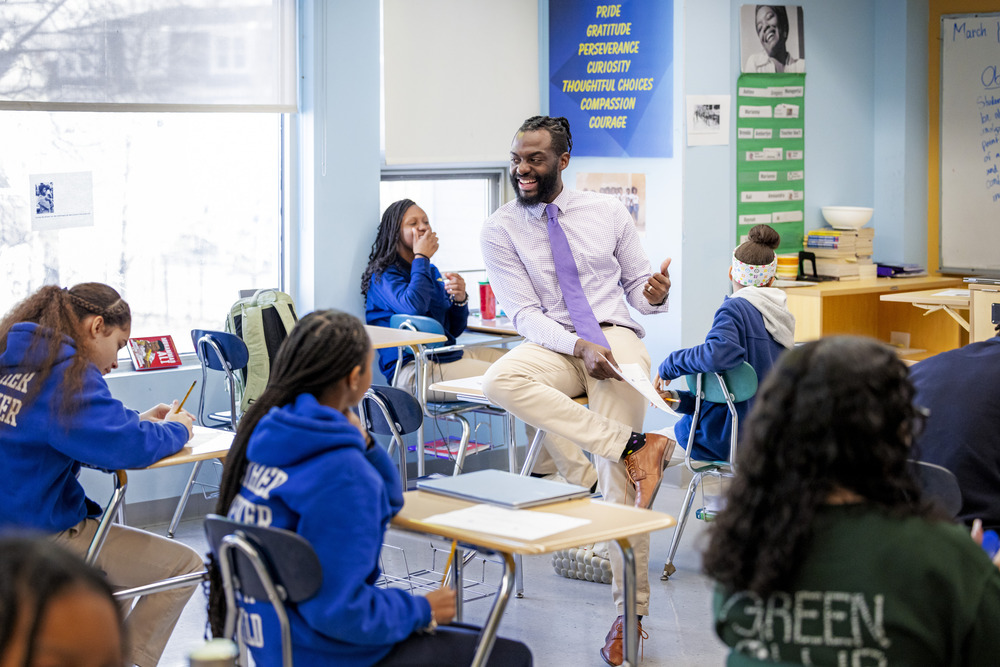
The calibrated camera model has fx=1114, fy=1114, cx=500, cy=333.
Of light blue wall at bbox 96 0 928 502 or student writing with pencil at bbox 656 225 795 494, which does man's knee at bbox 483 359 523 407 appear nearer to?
student writing with pencil at bbox 656 225 795 494

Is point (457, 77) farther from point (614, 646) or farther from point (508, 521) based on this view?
point (508, 521)

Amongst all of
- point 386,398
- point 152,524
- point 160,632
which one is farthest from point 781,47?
point 160,632

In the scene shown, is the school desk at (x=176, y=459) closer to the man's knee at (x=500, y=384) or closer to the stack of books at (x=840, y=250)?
the man's knee at (x=500, y=384)

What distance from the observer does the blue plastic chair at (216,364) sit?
179 inches

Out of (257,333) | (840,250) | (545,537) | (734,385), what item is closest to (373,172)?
(257,333)

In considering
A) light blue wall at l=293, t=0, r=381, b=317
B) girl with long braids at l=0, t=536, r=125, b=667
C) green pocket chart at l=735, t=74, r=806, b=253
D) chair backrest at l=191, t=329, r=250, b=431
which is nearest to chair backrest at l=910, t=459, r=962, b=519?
girl with long braids at l=0, t=536, r=125, b=667

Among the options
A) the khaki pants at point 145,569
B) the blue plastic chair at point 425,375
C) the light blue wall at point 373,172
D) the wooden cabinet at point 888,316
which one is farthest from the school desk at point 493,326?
the khaki pants at point 145,569

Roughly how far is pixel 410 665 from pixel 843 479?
1.00m

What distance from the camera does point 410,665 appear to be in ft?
6.96

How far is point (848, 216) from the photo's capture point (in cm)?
621

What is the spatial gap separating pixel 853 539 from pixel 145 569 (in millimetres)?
2088

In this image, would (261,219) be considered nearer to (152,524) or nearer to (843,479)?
(152,524)

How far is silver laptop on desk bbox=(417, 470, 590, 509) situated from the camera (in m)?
2.42

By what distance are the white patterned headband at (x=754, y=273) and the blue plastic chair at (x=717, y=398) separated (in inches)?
17.3
